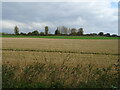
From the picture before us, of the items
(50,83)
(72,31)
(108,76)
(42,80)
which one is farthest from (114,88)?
(72,31)

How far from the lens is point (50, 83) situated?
18.1 feet

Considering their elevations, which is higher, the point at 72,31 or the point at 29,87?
the point at 72,31

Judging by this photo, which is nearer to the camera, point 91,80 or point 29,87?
point 29,87

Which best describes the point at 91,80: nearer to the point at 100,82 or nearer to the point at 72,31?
the point at 100,82

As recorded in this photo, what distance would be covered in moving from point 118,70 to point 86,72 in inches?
55.5

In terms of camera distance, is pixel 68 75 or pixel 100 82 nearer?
pixel 100 82

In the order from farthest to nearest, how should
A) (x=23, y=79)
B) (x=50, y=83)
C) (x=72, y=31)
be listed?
(x=72, y=31)
(x=23, y=79)
(x=50, y=83)

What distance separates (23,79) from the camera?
5879 mm

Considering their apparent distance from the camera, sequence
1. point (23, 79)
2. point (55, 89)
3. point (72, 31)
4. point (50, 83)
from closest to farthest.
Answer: point (55, 89), point (50, 83), point (23, 79), point (72, 31)

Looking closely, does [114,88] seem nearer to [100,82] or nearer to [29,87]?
[100,82]

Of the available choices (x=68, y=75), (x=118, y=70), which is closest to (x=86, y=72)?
(x=68, y=75)

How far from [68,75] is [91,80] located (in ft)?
3.25

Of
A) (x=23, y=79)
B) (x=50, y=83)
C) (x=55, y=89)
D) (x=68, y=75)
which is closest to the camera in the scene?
(x=55, y=89)

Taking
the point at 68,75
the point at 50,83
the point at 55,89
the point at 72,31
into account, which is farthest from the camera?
the point at 72,31
